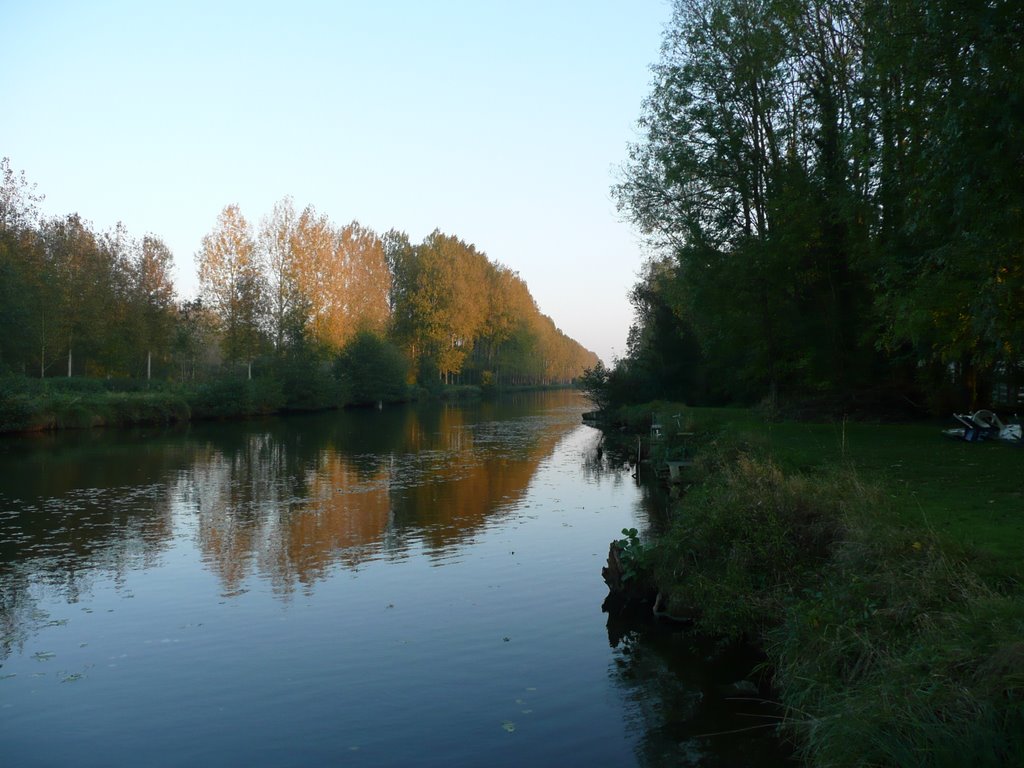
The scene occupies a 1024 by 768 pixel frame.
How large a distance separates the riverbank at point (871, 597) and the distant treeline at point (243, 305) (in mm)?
40569

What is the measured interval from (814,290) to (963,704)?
26.4 meters

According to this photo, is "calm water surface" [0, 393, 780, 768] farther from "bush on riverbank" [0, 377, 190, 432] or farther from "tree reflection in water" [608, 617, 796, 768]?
"bush on riverbank" [0, 377, 190, 432]

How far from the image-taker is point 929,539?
8055mm

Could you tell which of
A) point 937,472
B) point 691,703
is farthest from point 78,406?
point 691,703

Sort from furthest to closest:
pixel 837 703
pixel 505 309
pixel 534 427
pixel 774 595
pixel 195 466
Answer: pixel 505 309
pixel 534 427
pixel 195 466
pixel 774 595
pixel 837 703

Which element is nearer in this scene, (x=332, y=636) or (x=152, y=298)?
(x=332, y=636)

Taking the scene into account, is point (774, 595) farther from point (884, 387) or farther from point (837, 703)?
point (884, 387)

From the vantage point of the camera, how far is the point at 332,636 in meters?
10.5

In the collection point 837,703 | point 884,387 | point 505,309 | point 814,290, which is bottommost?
point 837,703

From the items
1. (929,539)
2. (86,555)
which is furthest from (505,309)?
(929,539)

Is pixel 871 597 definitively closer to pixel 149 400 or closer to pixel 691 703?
pixel 691 703

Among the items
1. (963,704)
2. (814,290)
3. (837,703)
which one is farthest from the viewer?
(814,290)

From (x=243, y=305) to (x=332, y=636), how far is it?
50.5 meters

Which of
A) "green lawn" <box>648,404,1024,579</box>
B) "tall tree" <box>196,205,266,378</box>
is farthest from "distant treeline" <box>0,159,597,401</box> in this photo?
"green lawn" <box>648,404,1024,579</box>
